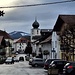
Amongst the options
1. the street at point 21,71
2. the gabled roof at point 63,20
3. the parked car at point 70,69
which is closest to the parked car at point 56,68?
the street at point 21,71

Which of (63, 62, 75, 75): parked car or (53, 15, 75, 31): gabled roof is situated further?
(53, 15, 75, 31): gabled roof

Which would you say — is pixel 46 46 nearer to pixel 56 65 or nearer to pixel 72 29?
pixel 72 29

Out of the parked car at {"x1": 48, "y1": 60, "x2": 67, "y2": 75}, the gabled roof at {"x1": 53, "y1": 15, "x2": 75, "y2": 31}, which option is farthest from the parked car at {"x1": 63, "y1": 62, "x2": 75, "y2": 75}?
the gabled roof at {"x1": 53, "y1": 15, "x2": 75, "y2": 31}

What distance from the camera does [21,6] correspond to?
27.6 meters

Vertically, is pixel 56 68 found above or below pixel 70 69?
above

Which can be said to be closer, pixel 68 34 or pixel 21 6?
pixel 21 6

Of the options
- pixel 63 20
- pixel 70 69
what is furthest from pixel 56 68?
pixel 63 20

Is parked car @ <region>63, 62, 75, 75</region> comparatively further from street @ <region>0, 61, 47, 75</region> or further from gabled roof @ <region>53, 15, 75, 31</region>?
gabled roof @ <region>53, 15, 75, 31</region>

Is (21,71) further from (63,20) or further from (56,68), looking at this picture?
(63,20)

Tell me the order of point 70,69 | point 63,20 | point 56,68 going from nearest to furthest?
point 70,69 → point 56,68 → point 63,20

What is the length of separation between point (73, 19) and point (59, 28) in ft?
20.6

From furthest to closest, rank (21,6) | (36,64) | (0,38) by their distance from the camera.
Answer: (0,38), (36,64), (21,6)

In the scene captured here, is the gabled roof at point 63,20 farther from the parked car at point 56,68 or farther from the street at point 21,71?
the parked car at point 56,68

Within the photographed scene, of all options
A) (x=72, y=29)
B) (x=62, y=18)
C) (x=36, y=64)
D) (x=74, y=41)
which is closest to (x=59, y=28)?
(x=62, y=18)
